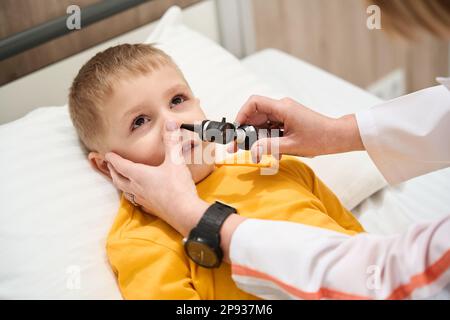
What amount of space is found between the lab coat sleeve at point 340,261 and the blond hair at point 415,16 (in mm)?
329

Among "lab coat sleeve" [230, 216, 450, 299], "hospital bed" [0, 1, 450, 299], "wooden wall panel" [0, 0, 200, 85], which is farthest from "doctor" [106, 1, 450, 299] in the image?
"wooden wall panel" [0, 0, 200, 85]

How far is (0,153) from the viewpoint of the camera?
1158mm

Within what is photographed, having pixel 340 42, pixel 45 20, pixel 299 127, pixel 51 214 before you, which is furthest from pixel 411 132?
pixel 340 42

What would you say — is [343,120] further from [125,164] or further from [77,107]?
[77,107]

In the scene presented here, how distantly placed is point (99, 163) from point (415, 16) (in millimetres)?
722

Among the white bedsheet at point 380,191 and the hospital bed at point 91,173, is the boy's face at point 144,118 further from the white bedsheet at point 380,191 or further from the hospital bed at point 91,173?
the white bedsheet at point 380,191

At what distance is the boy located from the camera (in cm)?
102

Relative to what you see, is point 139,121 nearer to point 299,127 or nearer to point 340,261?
point 299,127

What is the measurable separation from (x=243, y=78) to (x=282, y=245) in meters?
0.74

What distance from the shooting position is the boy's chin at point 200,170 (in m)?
1.14

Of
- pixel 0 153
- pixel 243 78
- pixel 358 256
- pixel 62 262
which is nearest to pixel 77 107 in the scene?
pixel 0 153

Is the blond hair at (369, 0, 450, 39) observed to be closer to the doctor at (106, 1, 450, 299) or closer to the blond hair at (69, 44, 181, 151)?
the doctor at (106, 1, 450, 299)
